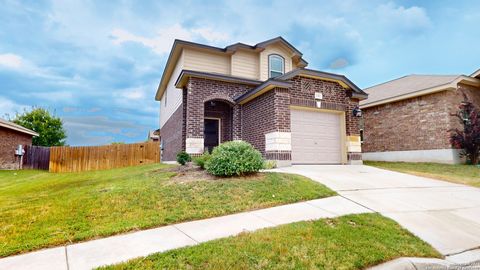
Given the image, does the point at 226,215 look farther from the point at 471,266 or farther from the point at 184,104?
the point at 184,104

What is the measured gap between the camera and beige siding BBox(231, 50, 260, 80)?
1403 cm

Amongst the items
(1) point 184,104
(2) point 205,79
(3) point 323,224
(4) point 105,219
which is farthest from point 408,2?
(4) point 105,219

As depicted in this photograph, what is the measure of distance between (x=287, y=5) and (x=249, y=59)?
3.34m

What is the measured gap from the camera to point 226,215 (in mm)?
4938

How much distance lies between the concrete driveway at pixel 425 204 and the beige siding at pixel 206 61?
845 cm

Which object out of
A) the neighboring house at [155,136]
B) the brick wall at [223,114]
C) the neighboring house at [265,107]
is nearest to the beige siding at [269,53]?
the neighboring house at [265,107]

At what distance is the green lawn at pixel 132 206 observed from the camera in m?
4.08

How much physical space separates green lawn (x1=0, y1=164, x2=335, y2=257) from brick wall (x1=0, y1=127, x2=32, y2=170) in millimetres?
14989

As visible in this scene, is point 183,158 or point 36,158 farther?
point 36,158

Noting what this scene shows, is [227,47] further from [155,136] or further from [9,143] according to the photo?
[155,136]

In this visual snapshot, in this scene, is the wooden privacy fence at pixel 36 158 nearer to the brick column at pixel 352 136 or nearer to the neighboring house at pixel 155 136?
the neighboring house at pixel 155 136

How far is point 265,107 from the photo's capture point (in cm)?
1103

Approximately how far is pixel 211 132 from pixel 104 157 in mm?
8262

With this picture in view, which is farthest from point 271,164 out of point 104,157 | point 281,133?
point 104,157
